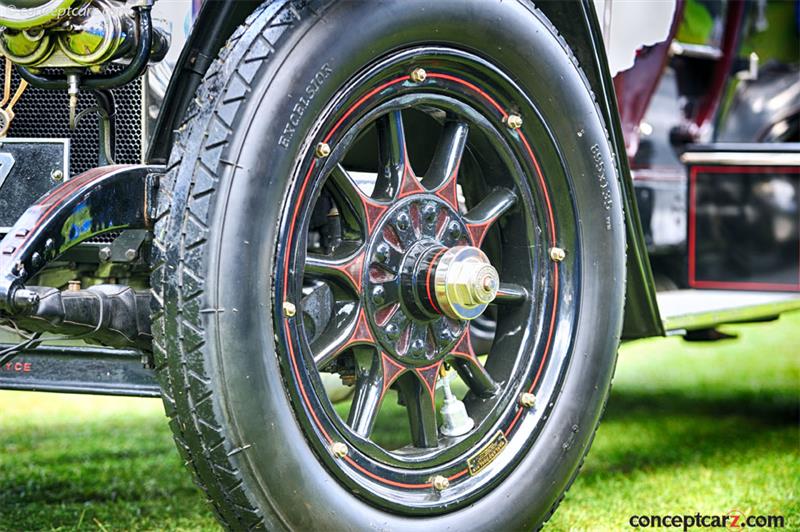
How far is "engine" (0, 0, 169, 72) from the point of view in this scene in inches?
71.6

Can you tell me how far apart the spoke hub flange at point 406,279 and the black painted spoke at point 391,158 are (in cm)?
4

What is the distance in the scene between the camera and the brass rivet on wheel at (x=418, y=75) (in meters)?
1.96

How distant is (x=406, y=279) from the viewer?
198cm

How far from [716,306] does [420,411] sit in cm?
146

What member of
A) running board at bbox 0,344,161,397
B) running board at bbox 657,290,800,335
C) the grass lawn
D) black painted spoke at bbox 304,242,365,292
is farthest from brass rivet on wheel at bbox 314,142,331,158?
running board at bbox 657,290,800,335

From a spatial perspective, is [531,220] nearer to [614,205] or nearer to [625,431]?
[614,205]

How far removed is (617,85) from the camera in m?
3.36

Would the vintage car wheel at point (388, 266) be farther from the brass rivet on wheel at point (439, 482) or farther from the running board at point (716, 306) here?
the running board at point (716, 306)

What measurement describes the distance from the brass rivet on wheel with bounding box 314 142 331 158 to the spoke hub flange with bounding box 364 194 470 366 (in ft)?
0.67

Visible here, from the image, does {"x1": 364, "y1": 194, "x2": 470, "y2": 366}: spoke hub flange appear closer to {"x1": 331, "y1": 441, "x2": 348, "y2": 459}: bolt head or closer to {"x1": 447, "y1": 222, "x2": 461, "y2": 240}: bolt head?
{"x1": 447, "y1": 222, "x2": 461, "y2": 240}: bolt head

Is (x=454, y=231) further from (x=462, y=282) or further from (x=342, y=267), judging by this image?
(x=342, y=267)

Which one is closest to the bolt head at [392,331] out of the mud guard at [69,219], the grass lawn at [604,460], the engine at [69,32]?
the mud guard at [69,219]

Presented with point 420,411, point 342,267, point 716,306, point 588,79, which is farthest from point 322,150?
point 716,306

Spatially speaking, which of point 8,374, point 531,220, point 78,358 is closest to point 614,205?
point 531,220
